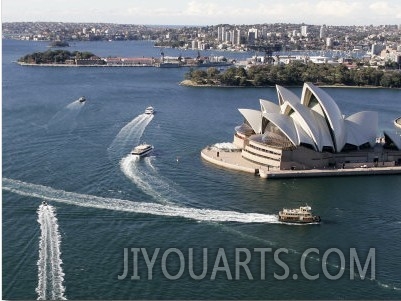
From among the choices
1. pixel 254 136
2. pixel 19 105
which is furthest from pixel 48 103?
pixel 254 136

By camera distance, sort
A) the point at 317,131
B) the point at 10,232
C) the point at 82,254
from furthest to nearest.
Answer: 1. the point at 317,131
2. the point at 10,232
3. the point at 82,254

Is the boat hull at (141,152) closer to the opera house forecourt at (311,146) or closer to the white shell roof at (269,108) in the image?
the opera house forecourt at (311,146)

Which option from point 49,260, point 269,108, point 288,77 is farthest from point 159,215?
point 288,77

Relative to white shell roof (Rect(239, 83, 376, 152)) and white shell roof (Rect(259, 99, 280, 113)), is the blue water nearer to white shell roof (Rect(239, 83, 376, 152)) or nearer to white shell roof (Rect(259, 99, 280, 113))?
white shell roof (Rect(239, 83, 376, 152))

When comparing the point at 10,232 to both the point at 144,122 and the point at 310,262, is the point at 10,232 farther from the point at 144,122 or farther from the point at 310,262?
the point at 144,122

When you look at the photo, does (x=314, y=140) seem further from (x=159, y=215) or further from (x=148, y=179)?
(x=159, y=215)

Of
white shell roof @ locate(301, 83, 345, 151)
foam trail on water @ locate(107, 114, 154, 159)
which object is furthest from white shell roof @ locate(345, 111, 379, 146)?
foam trail on water @ locate(107, 114, 154, 159)
